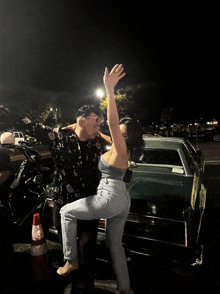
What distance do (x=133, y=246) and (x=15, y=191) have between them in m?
2.43

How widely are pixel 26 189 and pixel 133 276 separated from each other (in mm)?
2527

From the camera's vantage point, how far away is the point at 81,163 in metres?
2.02

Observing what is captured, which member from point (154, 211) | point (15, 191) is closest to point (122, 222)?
point (154, 211)

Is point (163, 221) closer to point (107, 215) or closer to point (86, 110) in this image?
point (107, 215)

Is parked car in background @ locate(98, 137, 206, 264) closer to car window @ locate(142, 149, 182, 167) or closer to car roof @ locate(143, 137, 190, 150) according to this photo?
car roof @ locate(143, 137, 190, 150)

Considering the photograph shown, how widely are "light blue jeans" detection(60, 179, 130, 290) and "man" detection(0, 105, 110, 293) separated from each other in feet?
0.50

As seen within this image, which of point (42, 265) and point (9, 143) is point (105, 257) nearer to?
point (42, 265)

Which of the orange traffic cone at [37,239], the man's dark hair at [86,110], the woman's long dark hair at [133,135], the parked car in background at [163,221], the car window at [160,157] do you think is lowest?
the orange traffic cone at [37,239]

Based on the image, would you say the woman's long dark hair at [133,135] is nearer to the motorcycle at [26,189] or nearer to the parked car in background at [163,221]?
the parked car in background at [163,221]

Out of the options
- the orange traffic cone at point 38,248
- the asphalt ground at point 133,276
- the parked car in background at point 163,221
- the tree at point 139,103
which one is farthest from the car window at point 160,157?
the tree at point 139,103

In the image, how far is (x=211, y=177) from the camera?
6.73m

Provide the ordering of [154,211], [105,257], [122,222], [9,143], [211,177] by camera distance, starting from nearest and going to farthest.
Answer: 1. [122,222]
2. [154,211]
3. [105,257]
4. [9,143]
5. [211,177]

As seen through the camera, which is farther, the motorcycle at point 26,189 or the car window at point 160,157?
the car window at point 160,157

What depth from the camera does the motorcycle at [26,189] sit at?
3.62 m
